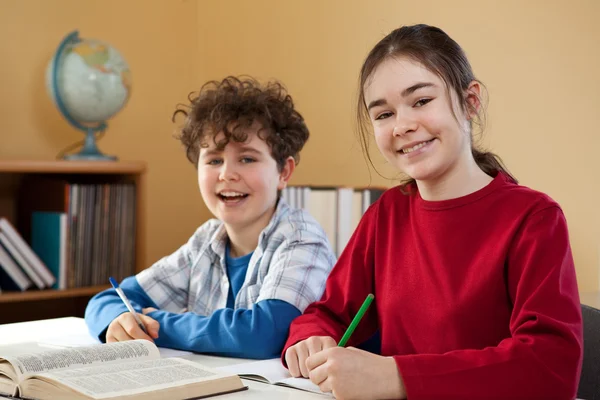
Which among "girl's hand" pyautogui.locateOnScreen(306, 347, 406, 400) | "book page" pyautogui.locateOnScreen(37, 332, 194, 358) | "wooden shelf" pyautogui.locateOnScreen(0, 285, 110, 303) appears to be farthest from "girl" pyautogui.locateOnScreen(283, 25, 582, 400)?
"wooden shelf" pyautogui.locateOnScreen(0, 285, 110, 303)

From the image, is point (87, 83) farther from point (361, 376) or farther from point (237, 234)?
point (361, 376)

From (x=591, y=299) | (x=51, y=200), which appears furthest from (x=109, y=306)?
(x=51, y=200)

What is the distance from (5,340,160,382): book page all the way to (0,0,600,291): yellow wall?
118 centimetres

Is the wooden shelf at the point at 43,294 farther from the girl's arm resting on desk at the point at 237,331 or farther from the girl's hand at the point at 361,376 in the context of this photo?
the girl's hand at the point at 361,376

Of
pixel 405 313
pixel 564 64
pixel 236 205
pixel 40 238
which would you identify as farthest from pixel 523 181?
pixel 40 238

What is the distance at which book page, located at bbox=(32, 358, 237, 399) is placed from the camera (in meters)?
0.92

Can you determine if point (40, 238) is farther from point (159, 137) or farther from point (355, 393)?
point (355, 393)

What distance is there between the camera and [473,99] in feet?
3.76

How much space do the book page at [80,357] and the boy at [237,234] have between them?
171mm

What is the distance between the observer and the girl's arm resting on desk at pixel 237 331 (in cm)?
125

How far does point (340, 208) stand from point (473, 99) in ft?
3.15

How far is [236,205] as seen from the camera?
1.50 metres

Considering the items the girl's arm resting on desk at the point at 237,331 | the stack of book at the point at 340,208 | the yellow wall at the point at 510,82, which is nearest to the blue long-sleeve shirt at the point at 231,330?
the girl's arm resting on desk at the point at 237,331

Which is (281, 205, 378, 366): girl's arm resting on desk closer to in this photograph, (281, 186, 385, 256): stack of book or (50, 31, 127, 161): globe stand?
(281, 186, 385, 256): stack of book
